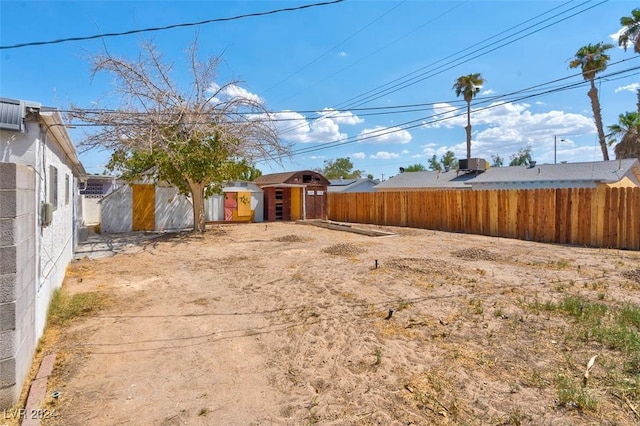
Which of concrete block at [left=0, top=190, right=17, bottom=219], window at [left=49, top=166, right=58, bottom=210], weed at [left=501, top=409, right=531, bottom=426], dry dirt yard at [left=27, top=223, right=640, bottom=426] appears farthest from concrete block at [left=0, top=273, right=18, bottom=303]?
weed at [left=501, top=409, right=531, bottom=426]

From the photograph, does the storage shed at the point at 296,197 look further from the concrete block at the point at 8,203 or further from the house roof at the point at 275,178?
the concrete block at the point at 8,203

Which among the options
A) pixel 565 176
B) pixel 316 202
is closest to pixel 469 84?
pixel 565 176

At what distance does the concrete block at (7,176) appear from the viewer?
8.73 ft

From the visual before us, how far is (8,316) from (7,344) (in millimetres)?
208

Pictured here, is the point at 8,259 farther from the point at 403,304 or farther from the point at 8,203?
the point at 403,304

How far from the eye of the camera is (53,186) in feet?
17.5

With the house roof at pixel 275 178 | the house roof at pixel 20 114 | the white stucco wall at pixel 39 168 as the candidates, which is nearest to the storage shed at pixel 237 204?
the house roof at pixel 275 178

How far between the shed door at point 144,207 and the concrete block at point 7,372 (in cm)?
1411

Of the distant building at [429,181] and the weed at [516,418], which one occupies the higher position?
the distant building at [429,181]

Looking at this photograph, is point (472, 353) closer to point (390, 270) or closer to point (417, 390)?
point (417, 390)

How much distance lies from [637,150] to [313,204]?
21866 millimetres

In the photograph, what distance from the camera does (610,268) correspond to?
7453 millimetres

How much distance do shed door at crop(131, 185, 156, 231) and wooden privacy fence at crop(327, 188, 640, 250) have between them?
34.8 ft

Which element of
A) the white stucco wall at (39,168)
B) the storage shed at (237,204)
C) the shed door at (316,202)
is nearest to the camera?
the white stucco wall at (39,168)
